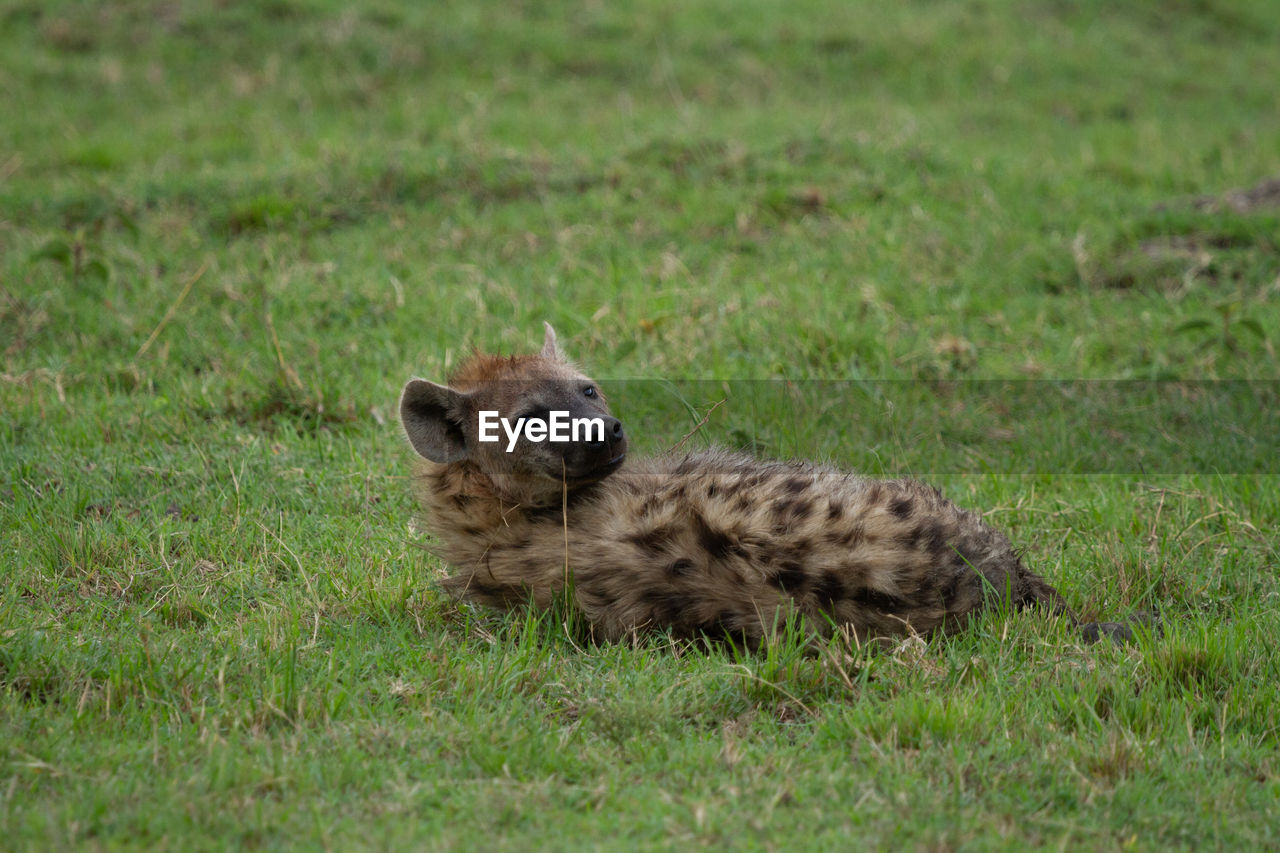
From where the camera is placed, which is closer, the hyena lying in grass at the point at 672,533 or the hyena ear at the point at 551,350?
the hyena lying in grass at the point at 672,533

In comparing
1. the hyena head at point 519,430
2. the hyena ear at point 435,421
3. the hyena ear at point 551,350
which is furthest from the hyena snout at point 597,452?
the hyena ear at point 551,350

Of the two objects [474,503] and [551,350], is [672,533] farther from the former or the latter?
[551,350]

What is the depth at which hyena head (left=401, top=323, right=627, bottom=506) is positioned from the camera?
4047 millimetres

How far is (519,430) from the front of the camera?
4117mm

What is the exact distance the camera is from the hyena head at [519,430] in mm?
4047

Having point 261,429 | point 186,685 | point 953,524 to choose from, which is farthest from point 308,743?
point 261,429

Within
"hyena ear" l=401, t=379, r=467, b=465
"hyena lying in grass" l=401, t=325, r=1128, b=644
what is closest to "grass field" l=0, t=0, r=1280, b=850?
"hyena lying in grass" l=401, t=325, r=1128, b=644

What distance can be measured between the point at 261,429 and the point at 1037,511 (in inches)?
127

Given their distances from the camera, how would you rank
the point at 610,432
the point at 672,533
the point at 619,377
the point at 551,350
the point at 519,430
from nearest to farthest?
1. the point at 672,533
2. the point at 610,432
3. the point at 519,430
4. the point at 551,350
5. the point at 619,377

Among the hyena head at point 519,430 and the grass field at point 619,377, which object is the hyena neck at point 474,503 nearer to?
the hyena head at point 519,430

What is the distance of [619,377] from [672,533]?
250 cm

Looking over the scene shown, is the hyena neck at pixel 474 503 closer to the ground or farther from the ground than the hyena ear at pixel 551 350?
closer to the ground

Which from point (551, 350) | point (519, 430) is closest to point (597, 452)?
point (519, 430)

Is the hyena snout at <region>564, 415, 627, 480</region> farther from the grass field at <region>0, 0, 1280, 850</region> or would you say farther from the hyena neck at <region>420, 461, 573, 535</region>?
the grass field at <region>0, 0, 1280, 850</region>
